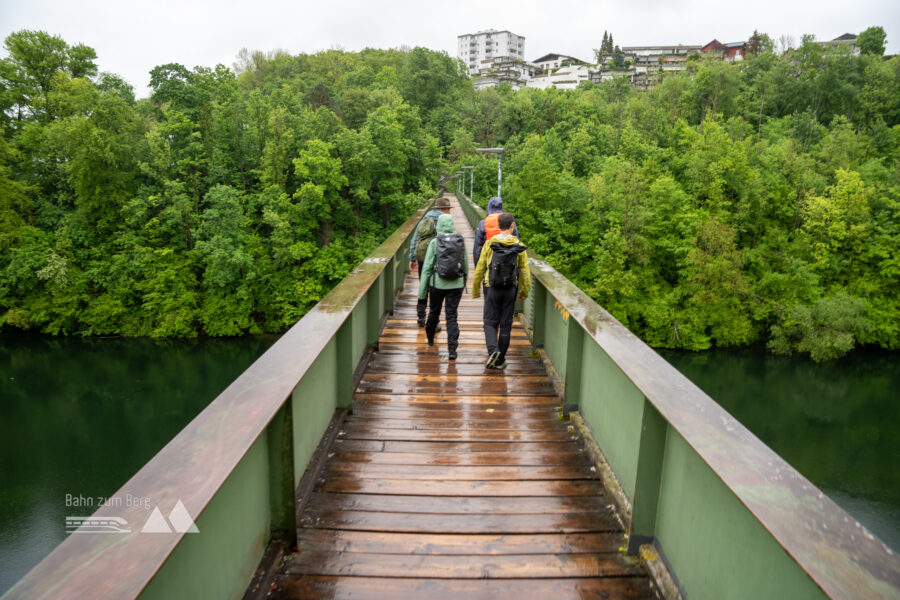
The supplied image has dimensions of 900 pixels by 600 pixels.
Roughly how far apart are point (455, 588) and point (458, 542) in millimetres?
351

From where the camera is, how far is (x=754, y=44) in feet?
364

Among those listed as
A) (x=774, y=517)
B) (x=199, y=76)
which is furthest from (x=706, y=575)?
(x=199, y=76)

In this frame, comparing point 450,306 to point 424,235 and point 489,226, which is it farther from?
point 424,235

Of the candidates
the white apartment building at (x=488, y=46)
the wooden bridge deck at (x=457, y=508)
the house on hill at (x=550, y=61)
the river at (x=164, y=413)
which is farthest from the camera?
the white apartment building at (x=488, y=46)

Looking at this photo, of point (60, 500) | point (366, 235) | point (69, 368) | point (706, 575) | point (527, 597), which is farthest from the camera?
point (366, 235)

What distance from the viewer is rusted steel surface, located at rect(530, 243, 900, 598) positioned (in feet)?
4.65

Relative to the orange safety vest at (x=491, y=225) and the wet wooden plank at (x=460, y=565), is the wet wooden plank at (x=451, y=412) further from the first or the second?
the orange safety vest at (x=491, y=225)

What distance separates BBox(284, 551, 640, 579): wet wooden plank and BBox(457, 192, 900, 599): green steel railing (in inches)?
9.1

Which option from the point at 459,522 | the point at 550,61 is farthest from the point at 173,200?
the point at 550,61

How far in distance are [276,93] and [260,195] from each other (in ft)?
40.4

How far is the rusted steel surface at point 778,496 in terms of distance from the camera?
1.42 meters

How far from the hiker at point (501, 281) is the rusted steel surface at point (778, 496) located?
225cm

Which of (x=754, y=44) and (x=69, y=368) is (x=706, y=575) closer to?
(x=69, y=368)

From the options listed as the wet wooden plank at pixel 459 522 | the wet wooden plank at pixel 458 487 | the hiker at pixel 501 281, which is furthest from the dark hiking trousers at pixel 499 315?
the wet wooden plank at pixel 459 522
